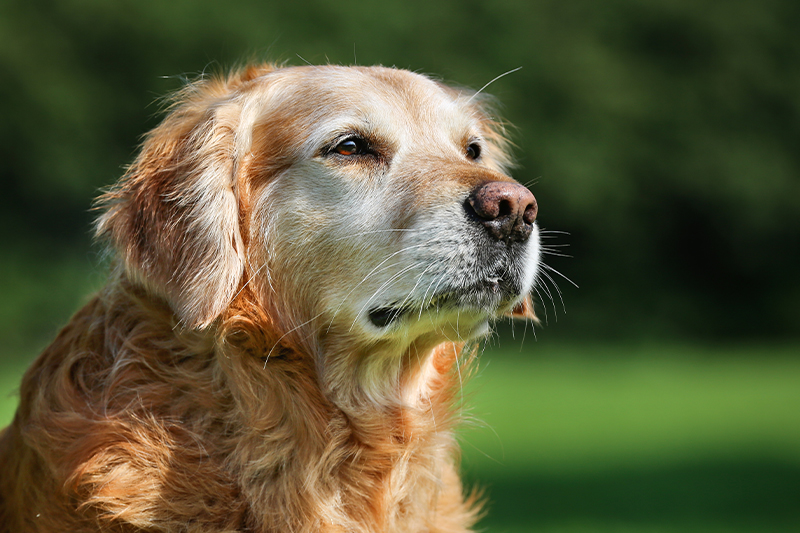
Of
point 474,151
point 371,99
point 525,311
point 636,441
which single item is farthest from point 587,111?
point 371,99

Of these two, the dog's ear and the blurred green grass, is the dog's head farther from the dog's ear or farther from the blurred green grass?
the blurred green grass

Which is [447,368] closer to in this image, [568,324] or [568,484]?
[568,484]

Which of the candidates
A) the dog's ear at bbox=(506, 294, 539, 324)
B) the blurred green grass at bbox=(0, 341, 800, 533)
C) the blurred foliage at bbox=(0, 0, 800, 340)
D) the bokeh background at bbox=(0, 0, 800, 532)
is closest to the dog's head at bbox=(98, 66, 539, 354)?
the dog's ear at bbox=(506, 294, 539, 324)

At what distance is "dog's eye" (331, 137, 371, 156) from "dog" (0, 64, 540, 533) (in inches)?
0.6

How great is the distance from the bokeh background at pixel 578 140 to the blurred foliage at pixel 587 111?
0.05 metres

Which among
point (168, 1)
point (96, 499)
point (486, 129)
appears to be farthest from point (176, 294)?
point (168, 1)

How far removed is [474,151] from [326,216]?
3.16 feet

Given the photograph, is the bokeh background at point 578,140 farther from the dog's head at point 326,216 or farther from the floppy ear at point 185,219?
the floppy ear at point 185,219

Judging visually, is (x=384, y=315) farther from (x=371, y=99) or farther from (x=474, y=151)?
(x=474, y=151)

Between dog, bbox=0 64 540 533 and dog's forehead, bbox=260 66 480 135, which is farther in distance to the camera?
dog's forehead, bbox=260 66 480 135

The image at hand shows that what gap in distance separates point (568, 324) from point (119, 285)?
52.1 feet

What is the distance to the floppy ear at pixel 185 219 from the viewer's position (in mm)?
2955

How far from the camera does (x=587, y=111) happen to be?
1945cm

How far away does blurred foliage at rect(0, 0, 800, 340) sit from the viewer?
17.1m
